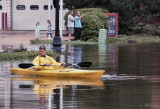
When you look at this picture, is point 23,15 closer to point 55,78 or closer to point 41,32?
point 41,32

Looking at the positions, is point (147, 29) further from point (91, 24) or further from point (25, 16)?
point (25, 16)

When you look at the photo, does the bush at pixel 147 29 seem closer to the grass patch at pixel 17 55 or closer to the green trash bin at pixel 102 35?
the green trash bin at pixel 102 35

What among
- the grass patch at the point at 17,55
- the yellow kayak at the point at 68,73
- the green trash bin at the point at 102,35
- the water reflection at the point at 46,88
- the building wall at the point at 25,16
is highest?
the building wall at the point at 25,16

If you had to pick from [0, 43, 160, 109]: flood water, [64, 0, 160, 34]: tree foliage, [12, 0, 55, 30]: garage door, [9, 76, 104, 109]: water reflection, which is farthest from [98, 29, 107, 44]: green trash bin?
[9, 76, 104, 109]: water reflection

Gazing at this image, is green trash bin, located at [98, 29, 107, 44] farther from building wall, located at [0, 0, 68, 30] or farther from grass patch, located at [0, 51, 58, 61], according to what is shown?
building wall, located at [0, 0, 68, 30]

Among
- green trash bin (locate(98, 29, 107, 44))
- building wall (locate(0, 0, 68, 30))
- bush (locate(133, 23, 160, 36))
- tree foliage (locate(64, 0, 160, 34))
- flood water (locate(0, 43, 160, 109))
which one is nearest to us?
flood water (locate(0, 43, 160, 109))

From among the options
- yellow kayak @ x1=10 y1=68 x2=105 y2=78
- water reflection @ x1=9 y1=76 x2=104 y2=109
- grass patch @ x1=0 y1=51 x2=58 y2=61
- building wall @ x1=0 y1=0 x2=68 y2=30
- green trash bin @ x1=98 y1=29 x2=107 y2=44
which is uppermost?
building wall @ x1=0 y1=0 x2=68 y2=30

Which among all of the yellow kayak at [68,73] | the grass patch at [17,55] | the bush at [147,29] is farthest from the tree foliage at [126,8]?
the yellow kayak at [68,73]

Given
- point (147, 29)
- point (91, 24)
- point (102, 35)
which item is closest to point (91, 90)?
point (102, 35)

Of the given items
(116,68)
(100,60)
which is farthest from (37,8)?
(116,68)

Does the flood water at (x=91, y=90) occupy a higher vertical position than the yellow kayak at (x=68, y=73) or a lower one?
lower

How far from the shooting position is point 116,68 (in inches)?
686

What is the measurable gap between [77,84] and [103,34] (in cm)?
1760

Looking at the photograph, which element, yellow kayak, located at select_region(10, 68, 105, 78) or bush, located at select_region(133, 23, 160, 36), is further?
bush, located at select_region(133, 23, 160, 36)
